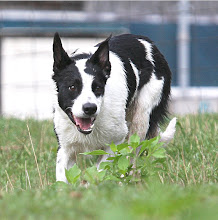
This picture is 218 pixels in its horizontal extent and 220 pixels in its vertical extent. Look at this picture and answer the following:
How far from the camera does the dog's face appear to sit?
3.96 metres

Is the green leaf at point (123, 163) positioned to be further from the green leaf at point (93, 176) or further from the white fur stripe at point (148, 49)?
the white fur stripe at point (148, 49)

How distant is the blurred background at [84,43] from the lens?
12867 mm

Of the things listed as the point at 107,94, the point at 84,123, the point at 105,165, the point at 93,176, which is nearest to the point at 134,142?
the point at 105,165

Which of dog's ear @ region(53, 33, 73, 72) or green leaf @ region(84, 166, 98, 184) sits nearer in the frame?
green leaf @ region(84, 166, 98, 184)

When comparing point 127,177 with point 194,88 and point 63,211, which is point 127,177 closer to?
point 63,211

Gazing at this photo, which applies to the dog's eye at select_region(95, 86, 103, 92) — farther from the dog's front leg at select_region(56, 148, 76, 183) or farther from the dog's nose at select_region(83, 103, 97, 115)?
the dog's front leg at select_region(56, 148, 76, 183)

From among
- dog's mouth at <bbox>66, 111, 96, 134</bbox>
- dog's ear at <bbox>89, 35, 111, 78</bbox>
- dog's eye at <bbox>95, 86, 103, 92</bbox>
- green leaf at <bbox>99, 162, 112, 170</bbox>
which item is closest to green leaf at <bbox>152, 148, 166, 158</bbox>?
green leaf at <bbox>99, 162, 112, 170</bbox>

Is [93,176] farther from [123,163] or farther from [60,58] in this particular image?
[60,58]

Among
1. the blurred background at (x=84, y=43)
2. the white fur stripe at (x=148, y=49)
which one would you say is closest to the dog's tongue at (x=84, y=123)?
the white fur stripe at (x=148, y=49)

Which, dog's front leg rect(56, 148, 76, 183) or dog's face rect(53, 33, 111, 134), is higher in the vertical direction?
dog's face rect(53, 33, 111, 134)

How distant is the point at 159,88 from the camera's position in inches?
206

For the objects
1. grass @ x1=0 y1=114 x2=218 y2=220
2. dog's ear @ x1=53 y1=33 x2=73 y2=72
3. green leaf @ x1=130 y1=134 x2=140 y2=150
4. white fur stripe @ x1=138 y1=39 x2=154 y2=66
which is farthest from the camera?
white fur stripe @ x1=138 y1=39 x2=154 y2=66

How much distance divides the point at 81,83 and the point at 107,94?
432mm

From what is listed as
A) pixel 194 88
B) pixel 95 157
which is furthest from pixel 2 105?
pixel 95 157
